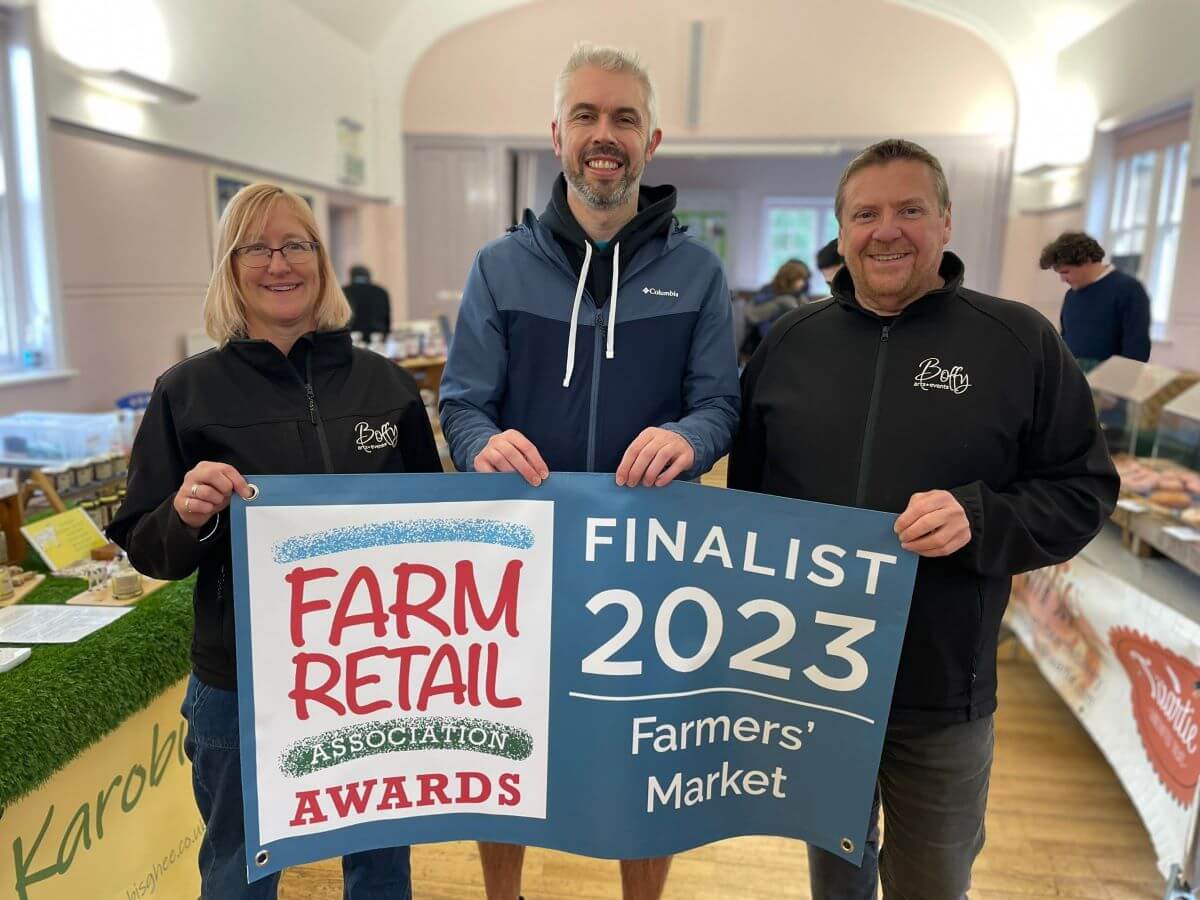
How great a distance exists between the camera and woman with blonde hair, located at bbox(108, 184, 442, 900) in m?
1.21

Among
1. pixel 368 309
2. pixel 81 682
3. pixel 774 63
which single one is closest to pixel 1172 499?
pixel 81 682

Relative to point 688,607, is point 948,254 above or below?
above

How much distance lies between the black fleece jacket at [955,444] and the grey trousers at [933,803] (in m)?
0.05

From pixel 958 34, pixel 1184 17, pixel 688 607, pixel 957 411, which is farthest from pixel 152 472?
pixel 958 34

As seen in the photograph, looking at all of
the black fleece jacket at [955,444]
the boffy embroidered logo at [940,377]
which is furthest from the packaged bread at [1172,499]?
the boffy embroidered logo at [940,377]

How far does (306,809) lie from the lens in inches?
48.9

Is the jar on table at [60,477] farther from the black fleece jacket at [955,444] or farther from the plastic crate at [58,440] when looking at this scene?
the black fleece jacket at [955,444]

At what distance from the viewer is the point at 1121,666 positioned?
2.37 metres

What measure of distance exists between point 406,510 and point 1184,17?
5.19 metres

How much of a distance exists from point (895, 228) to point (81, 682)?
1639 millimetres

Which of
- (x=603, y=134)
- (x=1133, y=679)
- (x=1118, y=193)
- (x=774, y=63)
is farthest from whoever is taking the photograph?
(x=774, y=63)

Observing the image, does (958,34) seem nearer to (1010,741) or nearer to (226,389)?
(1010,741)

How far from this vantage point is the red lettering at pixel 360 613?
1226 millimetres

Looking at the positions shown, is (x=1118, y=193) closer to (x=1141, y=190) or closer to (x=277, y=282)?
(x=1141, y=190)
